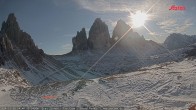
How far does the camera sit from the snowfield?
48.9 m

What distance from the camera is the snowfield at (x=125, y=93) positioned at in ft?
161

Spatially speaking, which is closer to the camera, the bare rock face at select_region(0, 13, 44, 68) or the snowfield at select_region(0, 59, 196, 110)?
the snowfield at select_region(0, 59, 196, 110)

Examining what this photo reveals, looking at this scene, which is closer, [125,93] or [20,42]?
[125,93]

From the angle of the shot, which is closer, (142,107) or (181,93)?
(142,107)

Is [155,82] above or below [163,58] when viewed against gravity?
below

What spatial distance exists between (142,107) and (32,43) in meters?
129

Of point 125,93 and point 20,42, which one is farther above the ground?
point 20,42

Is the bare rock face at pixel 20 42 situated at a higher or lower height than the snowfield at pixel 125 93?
higher

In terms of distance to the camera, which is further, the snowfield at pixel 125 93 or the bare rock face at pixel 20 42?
the bare rock face at pixel 20 42

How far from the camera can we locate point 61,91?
2472 inches

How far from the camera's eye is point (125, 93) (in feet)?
189

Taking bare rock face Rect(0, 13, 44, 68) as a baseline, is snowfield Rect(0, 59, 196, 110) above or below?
below

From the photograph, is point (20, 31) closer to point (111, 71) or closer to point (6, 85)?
point (111, 71)

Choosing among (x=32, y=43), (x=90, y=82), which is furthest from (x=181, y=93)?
(x=32, y=43)
